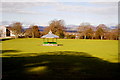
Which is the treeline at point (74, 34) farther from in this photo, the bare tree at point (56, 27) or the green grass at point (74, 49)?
the green grass at point (74, 49)

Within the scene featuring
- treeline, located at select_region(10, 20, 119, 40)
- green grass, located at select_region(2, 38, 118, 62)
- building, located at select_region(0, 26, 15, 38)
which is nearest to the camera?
green grass, located at select_region(2, 38, 118, 62)

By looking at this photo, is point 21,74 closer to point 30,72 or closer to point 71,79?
point 30,72

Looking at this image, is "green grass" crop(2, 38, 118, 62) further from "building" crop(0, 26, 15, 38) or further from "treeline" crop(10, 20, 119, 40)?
"building" crop(0, 26, 15, 38)

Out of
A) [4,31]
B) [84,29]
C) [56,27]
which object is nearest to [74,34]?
[84,29]

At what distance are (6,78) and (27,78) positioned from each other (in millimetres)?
737

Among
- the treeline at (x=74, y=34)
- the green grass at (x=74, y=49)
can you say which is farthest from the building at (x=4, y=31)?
the green grass at (x=74, y=49)

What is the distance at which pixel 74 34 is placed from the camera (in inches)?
2074

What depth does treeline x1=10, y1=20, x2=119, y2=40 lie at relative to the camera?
48.9 metres

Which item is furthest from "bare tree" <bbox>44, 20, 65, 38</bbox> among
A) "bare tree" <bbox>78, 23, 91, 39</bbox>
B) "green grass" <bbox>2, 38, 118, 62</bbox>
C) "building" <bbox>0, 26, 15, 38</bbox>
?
"green grass" <bbox>2, 38, 118, 62</bbox>

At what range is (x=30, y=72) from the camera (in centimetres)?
681

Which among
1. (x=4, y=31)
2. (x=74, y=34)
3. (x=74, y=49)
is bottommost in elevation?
(x=74, y=49)

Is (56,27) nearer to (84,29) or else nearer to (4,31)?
(84,29)

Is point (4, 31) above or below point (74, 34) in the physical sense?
above

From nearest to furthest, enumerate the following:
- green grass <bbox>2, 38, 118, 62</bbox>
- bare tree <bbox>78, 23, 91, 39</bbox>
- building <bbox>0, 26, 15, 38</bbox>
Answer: green grass <bbox>2, 38, 118, 62</bbox>
bare tree <bbox>78, 23, 91, 39</bbox>
building <bbox>0, 26, 15, 38</bbox>
